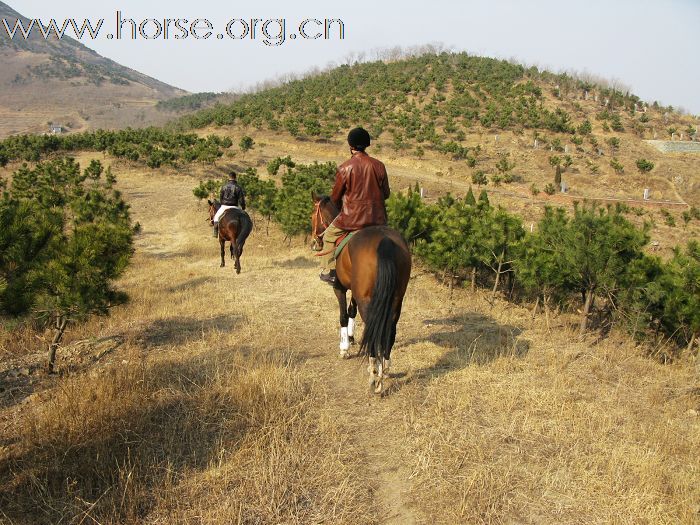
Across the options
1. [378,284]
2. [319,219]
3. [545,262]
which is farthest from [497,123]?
[378,284]

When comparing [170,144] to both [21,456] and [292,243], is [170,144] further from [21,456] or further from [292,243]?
[21,456]

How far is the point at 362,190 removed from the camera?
17.3 feet

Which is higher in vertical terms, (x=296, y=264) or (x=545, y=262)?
(x=545, y=262)

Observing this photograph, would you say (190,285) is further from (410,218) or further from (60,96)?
(60,96)

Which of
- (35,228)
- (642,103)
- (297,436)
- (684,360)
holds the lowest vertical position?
(684,360)

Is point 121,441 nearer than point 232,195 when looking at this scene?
Yes

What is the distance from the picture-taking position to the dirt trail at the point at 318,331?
362cm

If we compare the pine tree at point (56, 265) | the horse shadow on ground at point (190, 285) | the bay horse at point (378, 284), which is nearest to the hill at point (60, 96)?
the horse shadow on ground at point (190, 285)

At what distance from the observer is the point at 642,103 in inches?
2756

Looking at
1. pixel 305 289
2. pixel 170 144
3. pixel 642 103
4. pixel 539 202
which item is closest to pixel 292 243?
pixel 305 289

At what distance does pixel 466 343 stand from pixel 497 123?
51.7m

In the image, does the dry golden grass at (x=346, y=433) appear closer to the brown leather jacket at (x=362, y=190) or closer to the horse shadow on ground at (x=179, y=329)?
the horse shadow on ground at (x=179, y=329)

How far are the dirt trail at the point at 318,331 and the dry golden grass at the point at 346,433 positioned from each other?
3 centimetres

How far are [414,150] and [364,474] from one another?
45.0 metres
